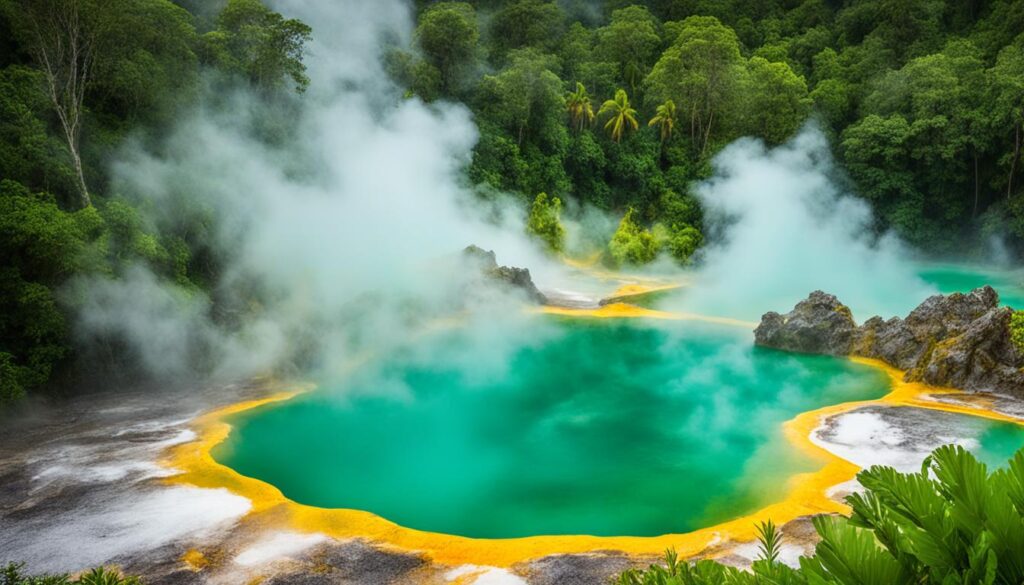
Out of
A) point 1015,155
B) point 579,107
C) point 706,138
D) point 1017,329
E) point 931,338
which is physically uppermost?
point 579,107

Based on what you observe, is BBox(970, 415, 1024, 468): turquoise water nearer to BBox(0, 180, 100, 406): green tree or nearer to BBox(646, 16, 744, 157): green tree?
BBox(0, 180, 100, 406): green tree

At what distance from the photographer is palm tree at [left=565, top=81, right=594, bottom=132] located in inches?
1529

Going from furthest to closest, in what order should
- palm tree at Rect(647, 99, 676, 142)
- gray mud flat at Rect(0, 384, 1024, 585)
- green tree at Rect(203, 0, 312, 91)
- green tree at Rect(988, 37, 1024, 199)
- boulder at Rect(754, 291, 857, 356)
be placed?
palm tree at Rect(647, 99, 676, 142), green tree at Rect(988, 37, 1024, 199), green tree at Rect(203, 0, 312, 91), boulder at Rect(754, 291, 857, 356), gray mud flat at Rect(0, 384, 1024, 585)

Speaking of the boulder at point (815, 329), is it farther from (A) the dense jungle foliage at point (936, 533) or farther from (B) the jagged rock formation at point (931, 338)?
(A) the dense jungle foliage at point (936, 533)

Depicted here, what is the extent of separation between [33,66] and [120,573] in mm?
15548

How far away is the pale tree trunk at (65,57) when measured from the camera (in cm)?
1720

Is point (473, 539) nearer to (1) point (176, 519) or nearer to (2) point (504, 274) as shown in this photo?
(1) point (176, 519)

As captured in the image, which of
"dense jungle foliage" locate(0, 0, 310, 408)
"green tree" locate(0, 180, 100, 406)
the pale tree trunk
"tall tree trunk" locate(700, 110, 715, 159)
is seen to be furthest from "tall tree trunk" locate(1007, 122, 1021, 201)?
"green tree" locate(0, 180, 100, 406)

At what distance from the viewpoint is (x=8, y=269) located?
49.1 feet

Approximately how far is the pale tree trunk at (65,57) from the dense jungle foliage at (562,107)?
2.8 inches

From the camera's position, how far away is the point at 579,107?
38906mm

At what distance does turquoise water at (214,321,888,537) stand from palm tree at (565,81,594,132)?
20178 mm

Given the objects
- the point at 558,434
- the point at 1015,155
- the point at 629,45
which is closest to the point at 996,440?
the point at 558,434

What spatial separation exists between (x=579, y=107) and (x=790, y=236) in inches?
530
